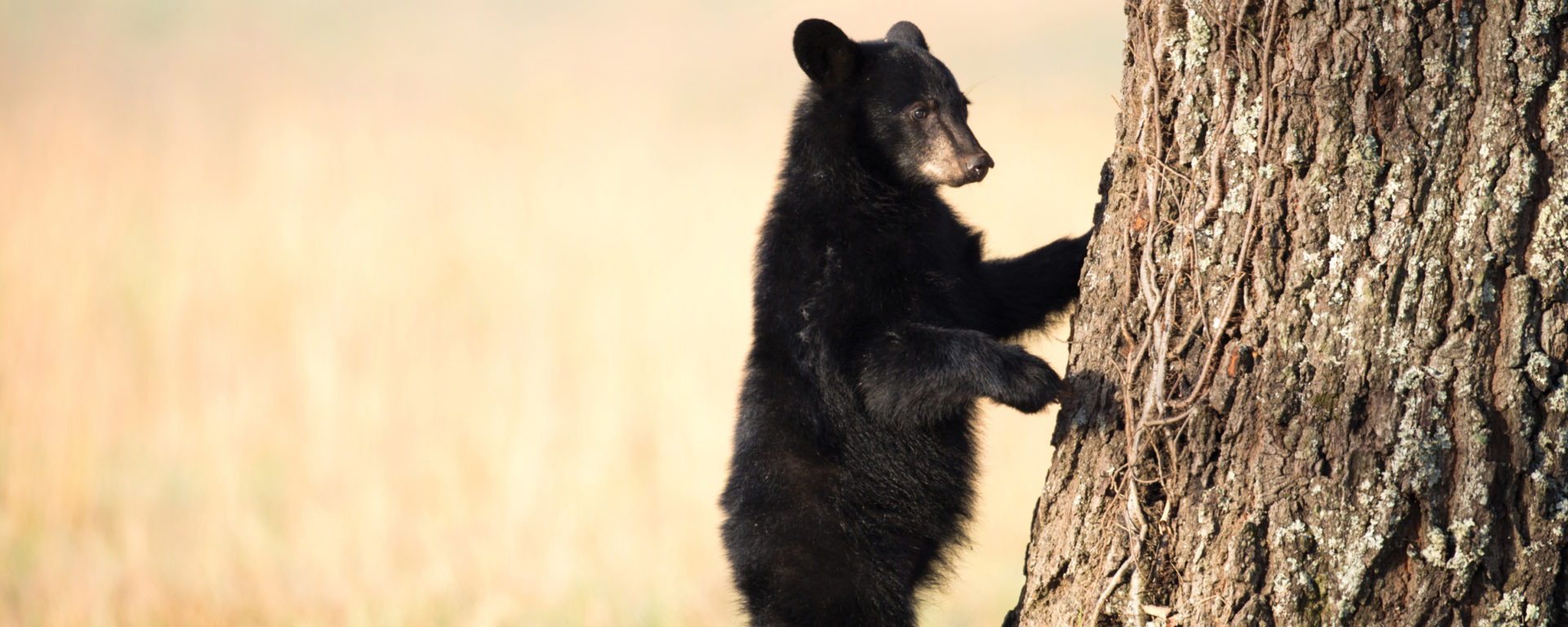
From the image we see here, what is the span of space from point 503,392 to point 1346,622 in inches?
290

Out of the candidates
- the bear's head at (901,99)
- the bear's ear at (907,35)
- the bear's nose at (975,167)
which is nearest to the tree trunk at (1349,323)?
the bear's nose at (975,167)

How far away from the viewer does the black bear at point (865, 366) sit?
10.3 ft

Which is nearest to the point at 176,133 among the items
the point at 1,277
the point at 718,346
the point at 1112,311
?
the point at 1,277

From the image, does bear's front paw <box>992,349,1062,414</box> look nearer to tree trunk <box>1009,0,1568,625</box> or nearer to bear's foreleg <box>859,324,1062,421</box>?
bear's foreleg <box>859,324,1062,421</box>

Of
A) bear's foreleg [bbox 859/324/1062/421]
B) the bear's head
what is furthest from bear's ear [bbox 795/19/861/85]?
bear's foreleg [bbox 859/324/1062/421]

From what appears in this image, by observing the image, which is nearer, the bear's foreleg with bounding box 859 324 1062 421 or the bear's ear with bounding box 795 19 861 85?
the bear's foreleg with bounding box 859 324 1062 421

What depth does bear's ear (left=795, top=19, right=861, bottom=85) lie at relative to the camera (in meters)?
3.55

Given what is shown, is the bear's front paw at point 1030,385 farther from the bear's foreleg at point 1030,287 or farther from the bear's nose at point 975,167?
the bear's nose at point 975,167

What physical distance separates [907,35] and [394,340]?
641 cm

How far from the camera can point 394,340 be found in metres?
9.22

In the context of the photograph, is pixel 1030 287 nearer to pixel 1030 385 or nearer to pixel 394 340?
pixel 1030 385

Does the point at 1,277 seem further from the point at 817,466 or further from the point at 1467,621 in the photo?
the point at 1467,621

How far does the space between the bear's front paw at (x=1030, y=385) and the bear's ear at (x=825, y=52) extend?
1270 millimetres

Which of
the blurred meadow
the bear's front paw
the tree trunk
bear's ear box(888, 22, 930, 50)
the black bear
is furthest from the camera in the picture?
the blurred meadow
